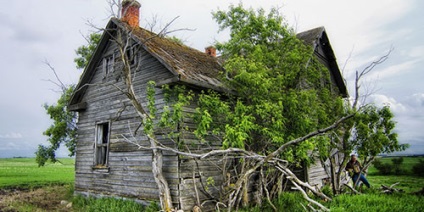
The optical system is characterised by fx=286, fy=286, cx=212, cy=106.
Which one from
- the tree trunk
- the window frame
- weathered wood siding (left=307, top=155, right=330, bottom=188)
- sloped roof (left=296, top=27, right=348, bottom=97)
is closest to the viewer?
the tree trunk

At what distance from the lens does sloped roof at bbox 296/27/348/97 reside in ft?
47.5

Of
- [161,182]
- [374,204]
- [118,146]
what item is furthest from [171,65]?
[374,204]

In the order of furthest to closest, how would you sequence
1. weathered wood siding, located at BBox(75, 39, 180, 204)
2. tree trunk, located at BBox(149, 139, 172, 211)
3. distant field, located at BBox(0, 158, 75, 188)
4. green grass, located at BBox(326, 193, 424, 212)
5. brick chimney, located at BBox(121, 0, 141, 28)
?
distant field, located at BBox(0, 158, 75, 188)
brick chimney, located at BBox(121, 0, 141, 28)
weathered wood siding, located at BBox(75, 39, 180, 204)
tree trunk, located at BBox(149, 139, 172, 211)
green grass, located at BBox(326, 193, 424, 212)

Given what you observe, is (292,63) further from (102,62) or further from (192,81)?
(102,62)

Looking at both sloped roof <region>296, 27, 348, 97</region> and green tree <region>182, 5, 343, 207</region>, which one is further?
sloped roof <region>296, 27, 348, 97</region>

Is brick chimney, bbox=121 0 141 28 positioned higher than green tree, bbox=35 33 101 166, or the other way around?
brick chimney, bbox=121 0 141 28

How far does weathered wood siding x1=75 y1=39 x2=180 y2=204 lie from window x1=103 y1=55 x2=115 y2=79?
0.58 ft

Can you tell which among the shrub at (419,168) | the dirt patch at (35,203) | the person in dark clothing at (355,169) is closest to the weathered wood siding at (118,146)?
the dirt patch at (35,203)

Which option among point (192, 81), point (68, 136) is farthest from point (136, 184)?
point (68, 136)

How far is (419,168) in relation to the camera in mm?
19547

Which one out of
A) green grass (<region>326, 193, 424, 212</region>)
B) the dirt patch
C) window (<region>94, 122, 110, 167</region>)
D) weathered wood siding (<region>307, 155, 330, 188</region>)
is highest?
window (<region>94, 122, 110, 167</region>)

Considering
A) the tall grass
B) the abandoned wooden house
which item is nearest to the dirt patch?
the tall grass

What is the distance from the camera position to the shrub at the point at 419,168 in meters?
19.1

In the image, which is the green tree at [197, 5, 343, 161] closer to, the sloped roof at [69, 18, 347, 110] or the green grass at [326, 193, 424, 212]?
the sloped roof at [69, 18, 347, 110]
